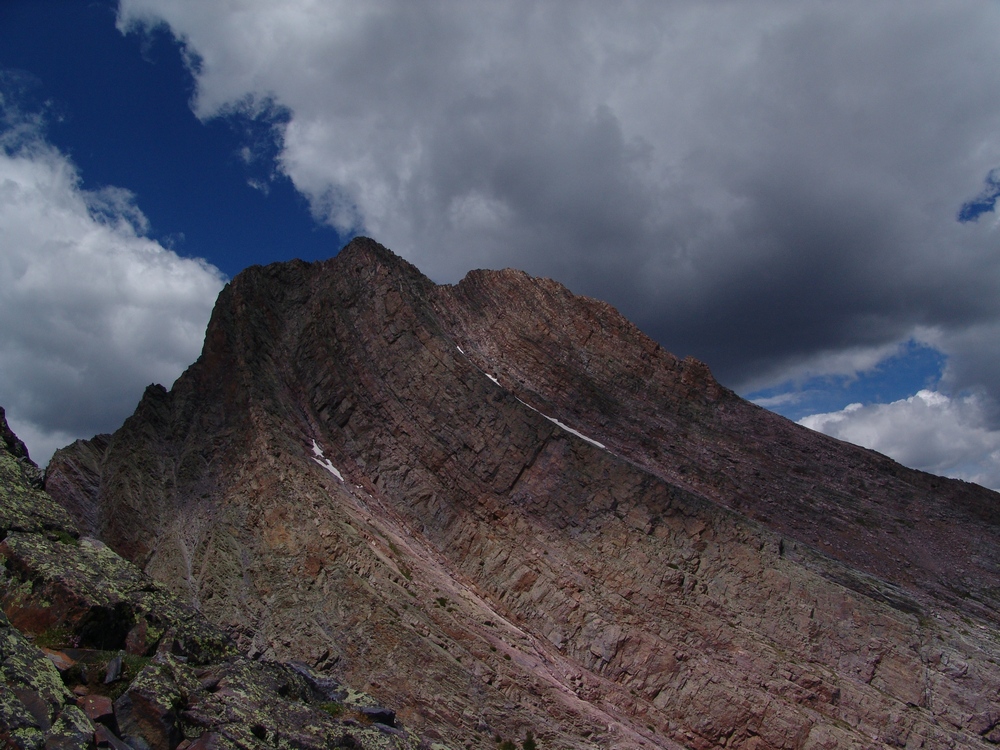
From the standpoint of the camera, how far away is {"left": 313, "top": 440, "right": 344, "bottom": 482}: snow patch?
3772 centimetres

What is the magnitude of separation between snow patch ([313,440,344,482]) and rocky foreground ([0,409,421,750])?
21822 millimetres

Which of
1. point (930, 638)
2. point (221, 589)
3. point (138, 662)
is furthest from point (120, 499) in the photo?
point (930, 638)

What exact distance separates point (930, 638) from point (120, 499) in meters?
42.1

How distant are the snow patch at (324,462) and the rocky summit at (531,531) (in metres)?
0.30

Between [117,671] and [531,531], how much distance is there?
89.0ft

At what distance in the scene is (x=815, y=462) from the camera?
47594mm

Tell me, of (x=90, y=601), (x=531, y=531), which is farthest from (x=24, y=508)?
(x=531, y=531)

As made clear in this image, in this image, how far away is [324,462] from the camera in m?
38.4

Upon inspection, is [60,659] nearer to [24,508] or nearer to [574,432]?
[24,508]

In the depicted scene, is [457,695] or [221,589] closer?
[457,695]

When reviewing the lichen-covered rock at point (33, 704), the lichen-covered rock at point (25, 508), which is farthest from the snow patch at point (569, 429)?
the lichen-covered rock at point (33, 704)

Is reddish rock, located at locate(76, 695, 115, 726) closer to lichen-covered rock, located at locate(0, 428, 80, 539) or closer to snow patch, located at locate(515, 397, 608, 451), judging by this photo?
lichen-covered rock, located at locate(0, 428, 80, 539)

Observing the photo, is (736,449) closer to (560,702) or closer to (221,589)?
(560,702)

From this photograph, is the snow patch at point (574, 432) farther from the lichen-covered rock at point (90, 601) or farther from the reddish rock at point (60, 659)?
the reddish rock at point (60, 659)
